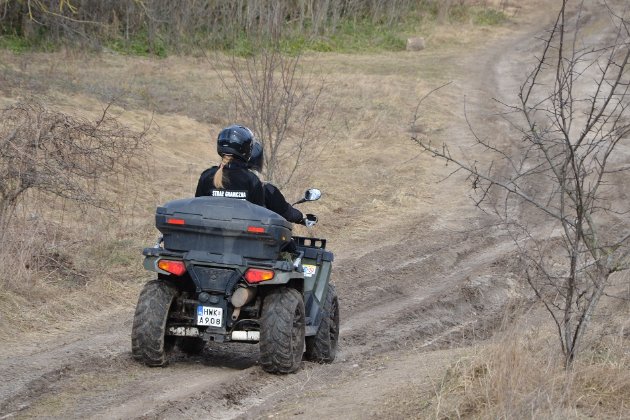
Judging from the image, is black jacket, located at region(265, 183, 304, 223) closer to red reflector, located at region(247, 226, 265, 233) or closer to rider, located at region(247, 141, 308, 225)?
rider, located at region(247, 141, 308, 225)

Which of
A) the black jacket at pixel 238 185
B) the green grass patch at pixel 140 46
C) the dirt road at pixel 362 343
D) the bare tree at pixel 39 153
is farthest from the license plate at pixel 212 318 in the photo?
the green grass patch at pixel 140 46

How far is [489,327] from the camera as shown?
1085cm

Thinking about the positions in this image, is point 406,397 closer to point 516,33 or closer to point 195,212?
point 195,212

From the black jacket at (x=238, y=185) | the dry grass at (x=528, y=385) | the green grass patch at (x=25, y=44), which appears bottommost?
the green grass patch at (x=25, y=44)

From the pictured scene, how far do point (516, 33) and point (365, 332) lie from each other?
29.1 m

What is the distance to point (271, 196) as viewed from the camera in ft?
26.4

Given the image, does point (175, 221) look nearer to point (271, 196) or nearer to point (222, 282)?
point (222, 282)

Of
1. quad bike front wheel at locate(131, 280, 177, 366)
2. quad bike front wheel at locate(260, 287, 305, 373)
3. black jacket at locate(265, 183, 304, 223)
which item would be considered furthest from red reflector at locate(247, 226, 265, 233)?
quad bike front wheel at locate(131, 280, 177, 366)

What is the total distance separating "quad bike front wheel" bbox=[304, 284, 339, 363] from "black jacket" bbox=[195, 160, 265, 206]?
1.26 metres

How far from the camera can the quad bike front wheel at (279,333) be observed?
747 cm

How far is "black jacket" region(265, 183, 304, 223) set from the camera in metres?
8.04

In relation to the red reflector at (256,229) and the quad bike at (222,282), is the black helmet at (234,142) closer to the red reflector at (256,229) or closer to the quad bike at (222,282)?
the quad bike at (222,282)

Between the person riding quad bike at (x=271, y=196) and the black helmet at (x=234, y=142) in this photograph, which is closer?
the black helmet at (x=234, y=142)

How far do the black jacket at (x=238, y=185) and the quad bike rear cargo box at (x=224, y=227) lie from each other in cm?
19
